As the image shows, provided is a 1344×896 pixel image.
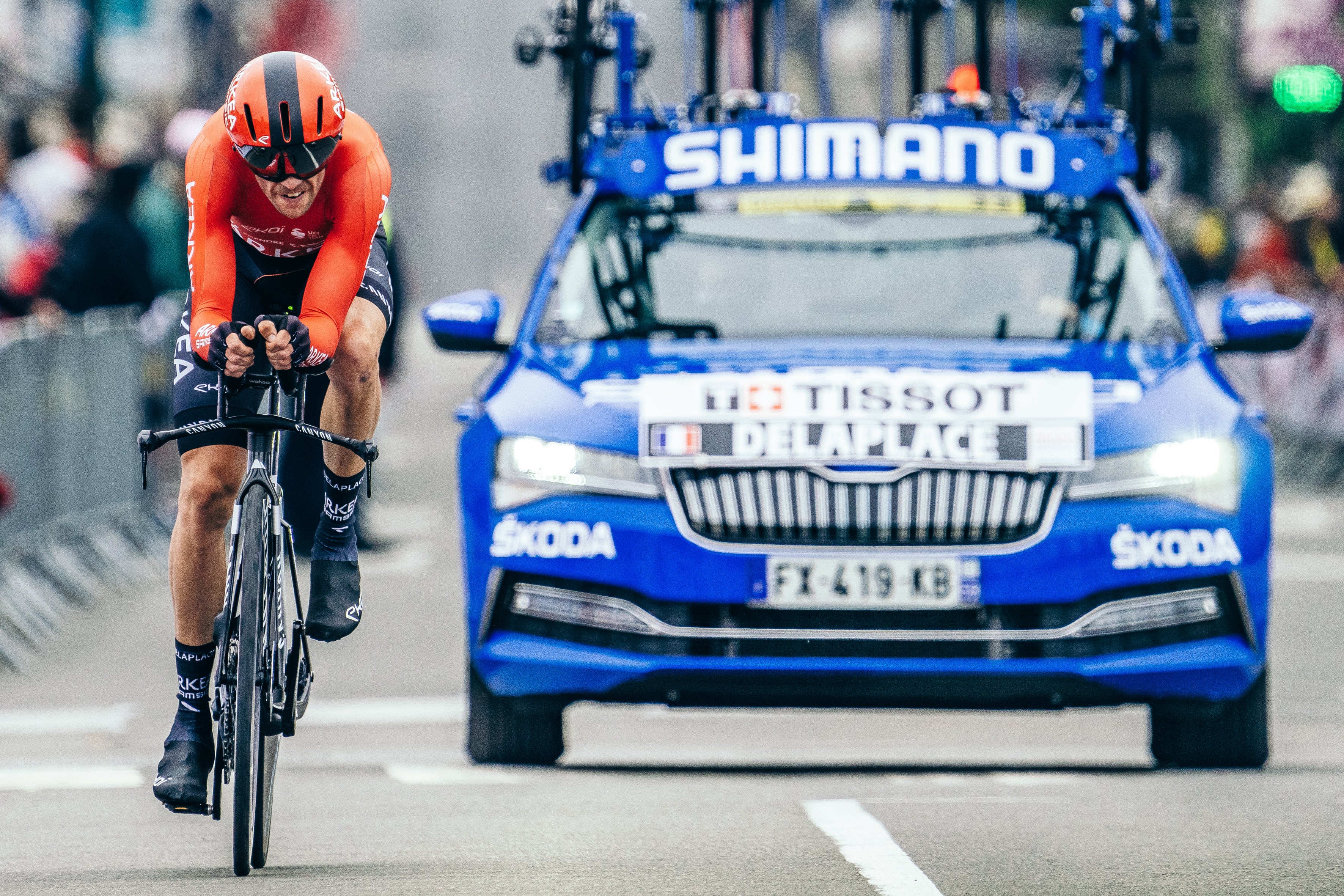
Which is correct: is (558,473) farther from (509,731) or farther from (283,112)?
(283,112)

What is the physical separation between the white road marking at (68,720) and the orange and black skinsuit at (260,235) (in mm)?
3847

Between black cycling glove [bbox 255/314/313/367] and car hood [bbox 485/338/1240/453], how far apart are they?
5.88 ft

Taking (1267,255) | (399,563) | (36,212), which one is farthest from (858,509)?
(1267,255)

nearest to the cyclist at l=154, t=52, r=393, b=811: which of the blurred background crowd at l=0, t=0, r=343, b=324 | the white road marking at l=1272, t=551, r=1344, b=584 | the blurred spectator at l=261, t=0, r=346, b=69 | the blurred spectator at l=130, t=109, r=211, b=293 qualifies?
the blurred background crowd at l=0, t=0, r=343, b=324

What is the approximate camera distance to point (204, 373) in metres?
6.36

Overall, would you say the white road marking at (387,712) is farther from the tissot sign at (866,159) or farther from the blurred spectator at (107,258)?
the blurred spectator at (107,258)

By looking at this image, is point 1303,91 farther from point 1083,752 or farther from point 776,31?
point 1083,752

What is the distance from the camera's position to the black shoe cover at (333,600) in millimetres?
6461

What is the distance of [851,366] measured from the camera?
307 inches

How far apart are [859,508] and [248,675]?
2.18 m

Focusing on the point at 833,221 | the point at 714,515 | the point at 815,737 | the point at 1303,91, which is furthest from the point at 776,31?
the point at 1303,91

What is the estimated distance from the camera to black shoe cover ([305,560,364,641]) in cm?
646

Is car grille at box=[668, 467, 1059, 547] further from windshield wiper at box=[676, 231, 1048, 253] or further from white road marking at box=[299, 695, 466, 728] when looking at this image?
white road marking at box=[299, 695, 466, 728]

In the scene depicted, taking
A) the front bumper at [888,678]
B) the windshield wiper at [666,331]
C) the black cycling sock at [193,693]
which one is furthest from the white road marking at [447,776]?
the black cycling sock at [193,693]
